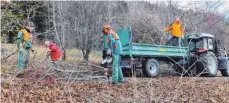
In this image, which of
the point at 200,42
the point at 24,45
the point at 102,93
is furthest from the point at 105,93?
the point at 200,42

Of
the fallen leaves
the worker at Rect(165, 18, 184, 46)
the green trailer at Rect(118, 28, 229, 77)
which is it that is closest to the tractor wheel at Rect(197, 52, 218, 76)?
the green trailer at Rect(118, 28, 229, 77)

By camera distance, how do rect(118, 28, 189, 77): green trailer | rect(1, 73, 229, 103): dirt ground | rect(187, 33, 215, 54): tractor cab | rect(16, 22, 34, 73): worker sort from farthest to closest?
rect(187, 33, 215, 54): tractor cab → rect(118, 28, 189, 77): green trailer → rect(16, 22, 34, 73): worker → rect(1, 73, 229, 103): dirt ground

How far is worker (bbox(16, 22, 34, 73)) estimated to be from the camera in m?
9.01

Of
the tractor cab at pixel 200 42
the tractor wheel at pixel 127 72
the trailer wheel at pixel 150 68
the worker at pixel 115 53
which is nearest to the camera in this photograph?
the worker at pixel 115 53

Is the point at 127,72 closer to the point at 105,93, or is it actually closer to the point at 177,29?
the point at 177,29

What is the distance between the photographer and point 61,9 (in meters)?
19.3

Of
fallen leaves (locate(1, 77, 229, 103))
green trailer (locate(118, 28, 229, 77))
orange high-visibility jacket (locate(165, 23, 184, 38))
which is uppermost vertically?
orange high-visibility jacket (locate(165, 23, 184, 38))

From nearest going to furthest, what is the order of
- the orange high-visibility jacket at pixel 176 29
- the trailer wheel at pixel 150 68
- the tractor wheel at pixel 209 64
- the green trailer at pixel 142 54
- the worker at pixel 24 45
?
1. the worker at pixel 24 45
2. the green trailer at pixel 142 54
3. the trailer wheel at pixel 150 68
4. the tractor wheel at pixel 209 64
5. the orange high-visibility jacket at pixel 176 29

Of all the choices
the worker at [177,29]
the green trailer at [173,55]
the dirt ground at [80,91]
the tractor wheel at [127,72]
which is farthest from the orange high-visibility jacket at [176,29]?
the dirt ground at [80,91]

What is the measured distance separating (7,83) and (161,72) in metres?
8.67

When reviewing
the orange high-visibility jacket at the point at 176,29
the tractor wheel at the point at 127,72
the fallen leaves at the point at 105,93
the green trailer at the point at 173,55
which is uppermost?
the orange high-visibility jacket at the point at 176,29

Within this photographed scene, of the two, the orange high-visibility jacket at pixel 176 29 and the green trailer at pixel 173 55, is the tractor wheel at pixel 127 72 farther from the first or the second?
the orange high-visibility jacket at pixel 176 29

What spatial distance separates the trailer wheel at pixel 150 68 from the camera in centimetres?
1310

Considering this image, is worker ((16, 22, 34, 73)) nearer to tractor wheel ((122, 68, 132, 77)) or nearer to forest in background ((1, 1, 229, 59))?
tractor wheel ((122, 68, 132, 77))
